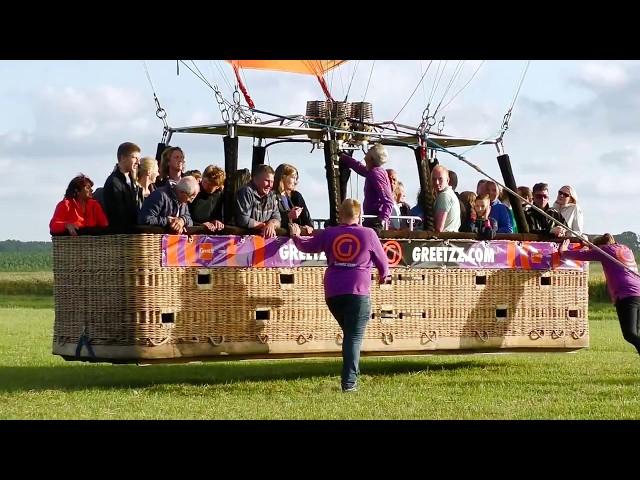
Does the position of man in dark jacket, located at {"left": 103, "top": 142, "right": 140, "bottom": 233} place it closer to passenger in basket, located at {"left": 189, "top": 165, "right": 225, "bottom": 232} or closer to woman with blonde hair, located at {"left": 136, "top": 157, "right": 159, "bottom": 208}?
woman with blonde hair, located at {"left": 136, "top": 157, "right": 159, "bottom": 208}

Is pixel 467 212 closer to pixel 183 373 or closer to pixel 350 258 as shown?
pixel 350 258

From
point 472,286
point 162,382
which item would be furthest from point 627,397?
point 162,382

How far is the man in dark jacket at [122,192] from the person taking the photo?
11.1 metres

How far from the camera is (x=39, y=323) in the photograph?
2530cm

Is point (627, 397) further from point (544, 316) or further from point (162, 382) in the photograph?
point (162, 382)

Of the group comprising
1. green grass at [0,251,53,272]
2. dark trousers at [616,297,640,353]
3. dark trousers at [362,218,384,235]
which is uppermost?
green grass at [0,251,53,272]

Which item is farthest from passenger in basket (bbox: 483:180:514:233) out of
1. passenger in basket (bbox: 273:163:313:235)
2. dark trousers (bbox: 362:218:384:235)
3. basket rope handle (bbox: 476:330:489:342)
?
passenger in basket (bbox: 273:163:313:235)

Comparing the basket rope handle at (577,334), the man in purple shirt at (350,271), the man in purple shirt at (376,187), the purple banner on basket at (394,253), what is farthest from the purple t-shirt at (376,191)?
the basket rope handle at (577,334)

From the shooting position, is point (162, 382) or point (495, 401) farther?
point (162, 382)

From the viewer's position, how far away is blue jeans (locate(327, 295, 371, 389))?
11023 millimetres

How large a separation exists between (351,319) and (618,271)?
2.98 metres

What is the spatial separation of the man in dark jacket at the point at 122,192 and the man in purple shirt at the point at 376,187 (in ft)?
7.16

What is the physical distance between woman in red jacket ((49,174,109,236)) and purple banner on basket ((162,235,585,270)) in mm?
814

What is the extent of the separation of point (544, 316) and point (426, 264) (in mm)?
1660
